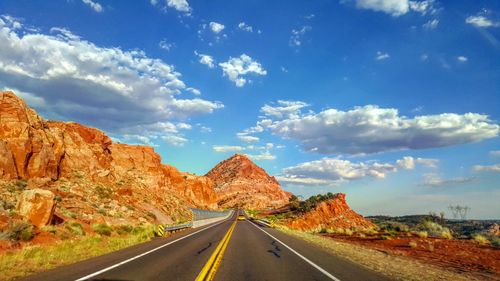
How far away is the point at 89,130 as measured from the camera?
61.1 m

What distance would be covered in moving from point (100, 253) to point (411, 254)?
55.0 feet

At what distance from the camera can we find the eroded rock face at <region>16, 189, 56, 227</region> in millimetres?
20877

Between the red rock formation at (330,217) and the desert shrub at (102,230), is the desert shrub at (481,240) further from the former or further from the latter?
the red rock formation at (330,217)

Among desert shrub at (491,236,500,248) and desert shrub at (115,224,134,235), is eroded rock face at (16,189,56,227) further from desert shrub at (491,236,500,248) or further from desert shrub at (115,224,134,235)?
desert shrub at (491,236,500,248)

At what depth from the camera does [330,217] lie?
2744 inches

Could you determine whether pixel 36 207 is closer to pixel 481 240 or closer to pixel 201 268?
pixel 201 268

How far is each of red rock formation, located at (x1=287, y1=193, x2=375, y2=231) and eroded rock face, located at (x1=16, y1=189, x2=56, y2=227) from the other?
152ft

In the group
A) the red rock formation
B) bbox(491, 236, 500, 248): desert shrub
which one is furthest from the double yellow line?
the red rock formation

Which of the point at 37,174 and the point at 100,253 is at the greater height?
the point at 37,174

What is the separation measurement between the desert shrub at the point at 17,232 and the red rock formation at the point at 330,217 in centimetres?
4908

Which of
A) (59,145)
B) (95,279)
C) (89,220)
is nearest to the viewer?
(95,279)

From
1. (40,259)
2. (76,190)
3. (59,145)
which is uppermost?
(59,145)

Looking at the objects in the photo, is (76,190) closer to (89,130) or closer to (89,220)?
(89,220)

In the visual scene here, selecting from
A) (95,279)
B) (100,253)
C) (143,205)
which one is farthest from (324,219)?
(95,279)
